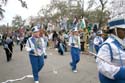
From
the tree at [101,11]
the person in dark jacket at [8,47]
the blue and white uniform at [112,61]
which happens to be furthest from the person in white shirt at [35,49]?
the tree at [101,11]

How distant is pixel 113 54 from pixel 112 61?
91 millimetres

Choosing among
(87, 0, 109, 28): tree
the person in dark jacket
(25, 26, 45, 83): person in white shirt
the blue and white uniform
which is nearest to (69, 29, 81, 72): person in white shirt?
(25, 26, 45, 83): person in white shirt

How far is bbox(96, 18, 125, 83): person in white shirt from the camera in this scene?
367cm

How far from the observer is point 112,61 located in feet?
12.4

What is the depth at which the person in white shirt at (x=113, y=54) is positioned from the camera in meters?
3.67

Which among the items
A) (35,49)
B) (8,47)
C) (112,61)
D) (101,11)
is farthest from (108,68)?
(101,11)

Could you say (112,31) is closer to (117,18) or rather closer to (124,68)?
(117,18)

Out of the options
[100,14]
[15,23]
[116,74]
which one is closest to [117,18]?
[116,74]

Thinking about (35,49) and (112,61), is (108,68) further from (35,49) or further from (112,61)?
(35,49)

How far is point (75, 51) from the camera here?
12.1 m

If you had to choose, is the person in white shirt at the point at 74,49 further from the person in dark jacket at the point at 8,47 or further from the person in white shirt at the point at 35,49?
the person in dark jacket at the point at 8,47

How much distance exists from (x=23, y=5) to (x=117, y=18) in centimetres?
1908

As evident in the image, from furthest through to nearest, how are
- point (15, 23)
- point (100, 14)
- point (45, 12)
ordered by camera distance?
point (15, 23), point (45, 12), point (100, 14)

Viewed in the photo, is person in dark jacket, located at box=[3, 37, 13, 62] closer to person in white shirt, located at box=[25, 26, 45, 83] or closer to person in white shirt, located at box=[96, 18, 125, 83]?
person in white shirt, located at box=[25, 26, 45, 83]
